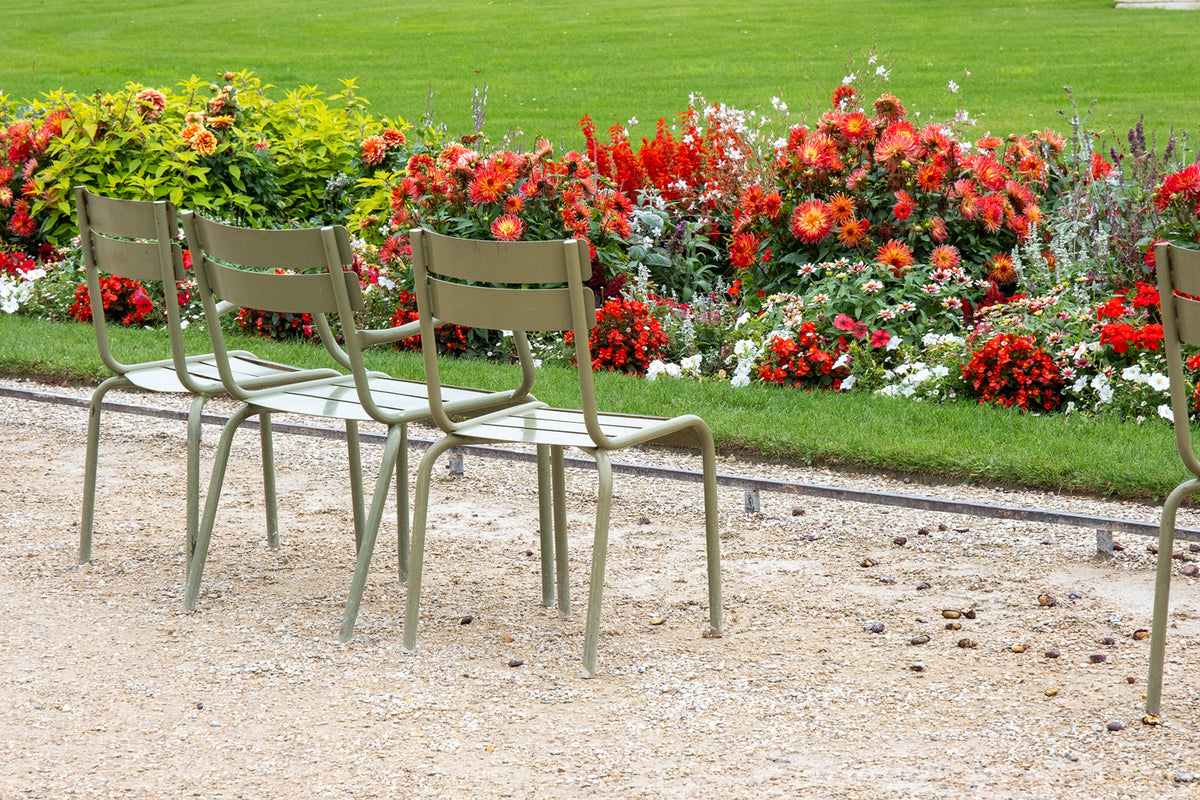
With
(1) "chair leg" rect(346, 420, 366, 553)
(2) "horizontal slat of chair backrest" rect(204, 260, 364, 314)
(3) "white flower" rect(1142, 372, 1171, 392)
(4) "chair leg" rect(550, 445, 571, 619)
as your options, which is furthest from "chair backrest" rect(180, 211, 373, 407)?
(3) "white flower" rect(1142, 372, 1171, 392)

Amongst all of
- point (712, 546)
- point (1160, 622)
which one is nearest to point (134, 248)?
point (712, 546)

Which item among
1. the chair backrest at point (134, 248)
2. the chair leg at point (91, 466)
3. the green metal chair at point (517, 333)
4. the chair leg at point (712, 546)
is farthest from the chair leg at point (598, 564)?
the chair leg at point (91, 466)

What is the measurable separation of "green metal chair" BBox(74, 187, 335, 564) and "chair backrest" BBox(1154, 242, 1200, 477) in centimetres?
251

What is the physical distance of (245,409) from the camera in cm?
417

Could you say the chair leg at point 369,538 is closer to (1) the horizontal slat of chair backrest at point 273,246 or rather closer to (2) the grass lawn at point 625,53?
(1) the horizontal slat of chair backrest at point 273,246

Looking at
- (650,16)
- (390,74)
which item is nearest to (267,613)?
(390,74)

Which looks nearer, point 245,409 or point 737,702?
point 737,702

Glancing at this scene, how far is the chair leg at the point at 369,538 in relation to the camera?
384cm

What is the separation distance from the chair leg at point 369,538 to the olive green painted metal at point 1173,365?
76.7 inches

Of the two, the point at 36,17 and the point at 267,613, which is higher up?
the point at 36,17

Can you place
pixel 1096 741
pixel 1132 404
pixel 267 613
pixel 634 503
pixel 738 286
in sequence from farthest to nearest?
pixel 738 286 < pixel 1132 404 < pixel 634 503 < pixel 267 613 < pixel 1096 741

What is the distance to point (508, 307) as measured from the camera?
3541mm

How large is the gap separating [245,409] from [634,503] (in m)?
1.63

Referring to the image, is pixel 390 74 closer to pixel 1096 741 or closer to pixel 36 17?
pixel 36 17
